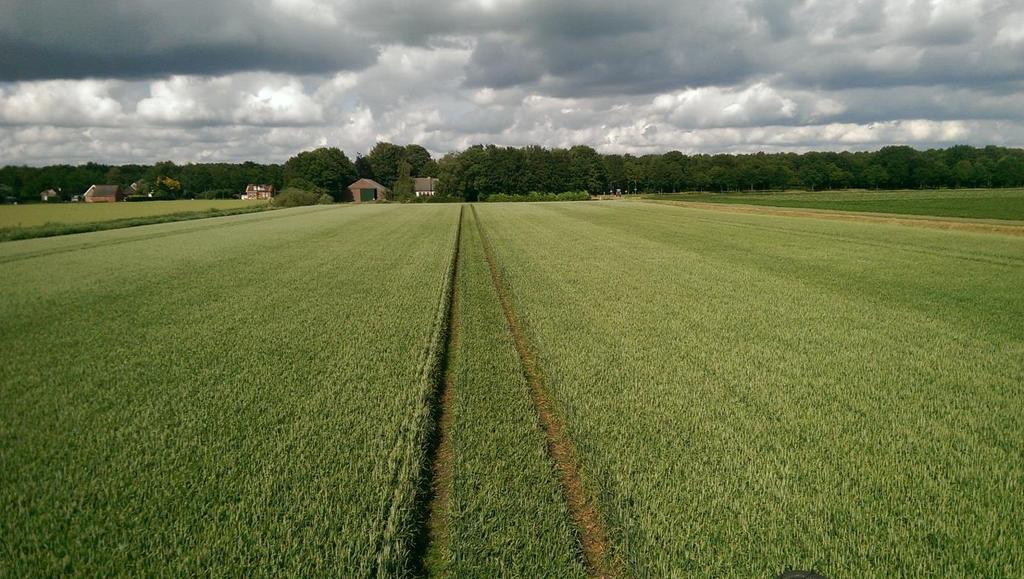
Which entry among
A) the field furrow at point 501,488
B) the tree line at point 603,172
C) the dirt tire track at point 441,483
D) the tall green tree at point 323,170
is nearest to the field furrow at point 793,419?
the field furrow at point 501,488

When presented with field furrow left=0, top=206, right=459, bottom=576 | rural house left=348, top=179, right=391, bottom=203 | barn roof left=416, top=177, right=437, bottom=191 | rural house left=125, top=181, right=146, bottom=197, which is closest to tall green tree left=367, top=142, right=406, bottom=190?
barn roof left=416, top=177, right=437, bottom=191

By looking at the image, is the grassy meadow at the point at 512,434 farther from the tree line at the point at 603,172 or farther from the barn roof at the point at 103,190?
the barn roof at the point at 103,190

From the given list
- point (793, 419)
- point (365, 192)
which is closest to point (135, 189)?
point (365, 192)

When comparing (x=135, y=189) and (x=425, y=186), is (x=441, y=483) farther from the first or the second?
(x=425, y=186)

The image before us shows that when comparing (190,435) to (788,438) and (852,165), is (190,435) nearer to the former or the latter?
(788,438)

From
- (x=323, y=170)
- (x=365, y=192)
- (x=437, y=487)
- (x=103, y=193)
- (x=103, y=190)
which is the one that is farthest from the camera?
(x=365, y=192)

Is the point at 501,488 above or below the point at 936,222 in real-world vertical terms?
below

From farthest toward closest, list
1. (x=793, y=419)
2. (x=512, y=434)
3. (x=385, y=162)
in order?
(x=385, y=162) → (x=793, y=419) → (x=512, y=434)
